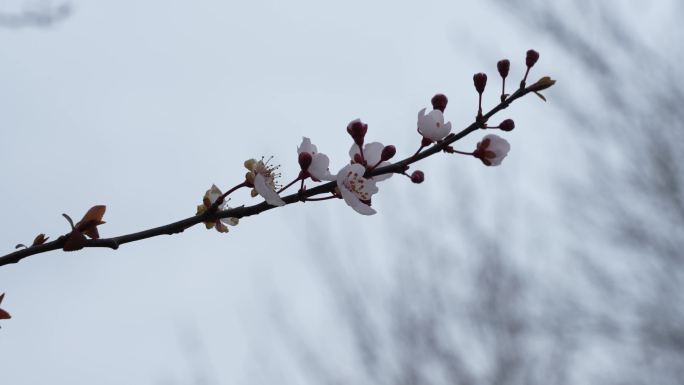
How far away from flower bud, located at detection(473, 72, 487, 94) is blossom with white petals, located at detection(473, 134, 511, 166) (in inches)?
3.8

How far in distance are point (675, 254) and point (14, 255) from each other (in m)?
6.56

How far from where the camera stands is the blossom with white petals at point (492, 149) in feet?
5.10

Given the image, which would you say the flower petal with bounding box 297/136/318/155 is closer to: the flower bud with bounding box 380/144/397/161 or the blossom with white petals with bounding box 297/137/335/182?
the blossom with white petals with bounding box 297/137/335/182

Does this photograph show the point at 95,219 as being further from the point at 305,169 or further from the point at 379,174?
the point at 379,174

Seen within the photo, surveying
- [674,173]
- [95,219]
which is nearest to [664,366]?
[674,173]

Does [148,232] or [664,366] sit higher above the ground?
[664,366]

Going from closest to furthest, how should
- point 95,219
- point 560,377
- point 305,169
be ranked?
point 95,219
point 305,169
point 560,377

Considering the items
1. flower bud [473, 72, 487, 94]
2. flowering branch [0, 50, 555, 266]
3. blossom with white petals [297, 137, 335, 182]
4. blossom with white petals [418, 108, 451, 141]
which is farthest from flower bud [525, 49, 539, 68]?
blossom with white petals [297, 137, 335, 182]

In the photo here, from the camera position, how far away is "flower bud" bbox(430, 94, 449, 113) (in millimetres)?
1512

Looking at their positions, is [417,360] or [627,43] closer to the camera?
[627,43]

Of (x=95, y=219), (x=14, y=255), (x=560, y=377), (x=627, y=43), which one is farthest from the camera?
(x=560, y=377)

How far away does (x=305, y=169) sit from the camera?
4.85 ft

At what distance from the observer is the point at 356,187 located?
58.8 inches

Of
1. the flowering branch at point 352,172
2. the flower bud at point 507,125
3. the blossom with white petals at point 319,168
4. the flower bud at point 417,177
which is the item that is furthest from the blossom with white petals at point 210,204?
the flower bud at point 507,125
